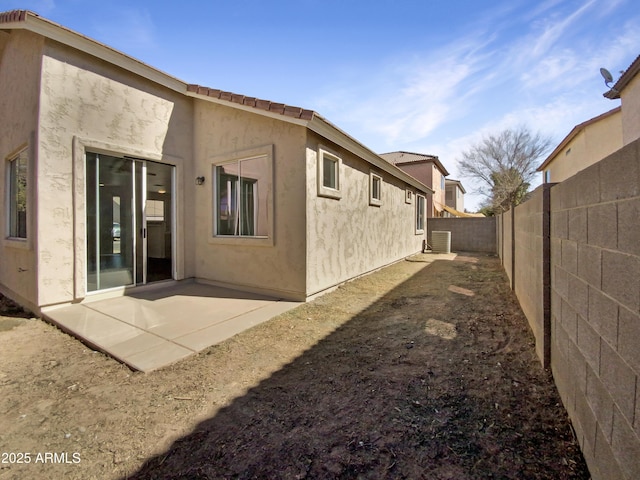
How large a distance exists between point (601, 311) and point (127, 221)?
691 cm

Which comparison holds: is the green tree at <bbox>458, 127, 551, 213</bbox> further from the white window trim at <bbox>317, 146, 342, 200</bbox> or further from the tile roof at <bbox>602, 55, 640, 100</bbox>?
the white window trim at <bbox>317, 146, 342, 200</bbox>

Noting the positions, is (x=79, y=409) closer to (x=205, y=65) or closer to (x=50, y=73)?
(x=50, y=73)

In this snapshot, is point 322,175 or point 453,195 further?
point 453,195

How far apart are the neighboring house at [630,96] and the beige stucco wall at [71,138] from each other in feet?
39.5

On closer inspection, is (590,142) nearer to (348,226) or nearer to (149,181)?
(348,226)

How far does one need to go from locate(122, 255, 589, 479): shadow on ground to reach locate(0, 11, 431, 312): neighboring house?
9.14 feet

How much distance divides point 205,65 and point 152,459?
7912mm

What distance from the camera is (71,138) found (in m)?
5.06

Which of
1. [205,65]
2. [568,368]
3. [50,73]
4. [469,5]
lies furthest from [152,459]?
[469,5]

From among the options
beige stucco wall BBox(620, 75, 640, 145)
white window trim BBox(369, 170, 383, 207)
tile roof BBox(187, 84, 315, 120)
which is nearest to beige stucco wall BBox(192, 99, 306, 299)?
tile roof BBox(187, 84, 315, 120)

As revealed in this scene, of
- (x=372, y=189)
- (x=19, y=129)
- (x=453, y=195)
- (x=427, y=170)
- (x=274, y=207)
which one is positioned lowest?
(x=274, y=207)

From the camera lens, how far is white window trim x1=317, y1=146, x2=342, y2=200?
19.5 ft

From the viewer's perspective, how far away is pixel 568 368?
219cm

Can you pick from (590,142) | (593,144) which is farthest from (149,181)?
(590,142)
